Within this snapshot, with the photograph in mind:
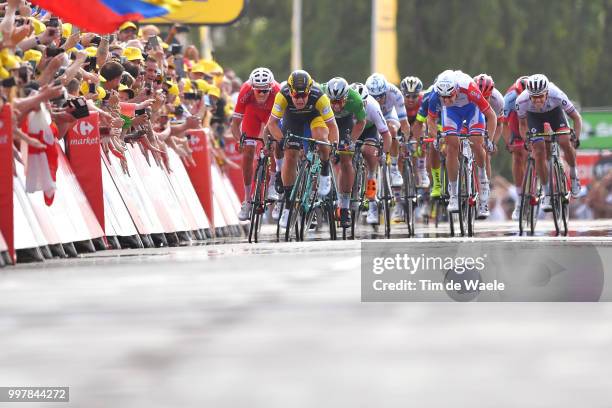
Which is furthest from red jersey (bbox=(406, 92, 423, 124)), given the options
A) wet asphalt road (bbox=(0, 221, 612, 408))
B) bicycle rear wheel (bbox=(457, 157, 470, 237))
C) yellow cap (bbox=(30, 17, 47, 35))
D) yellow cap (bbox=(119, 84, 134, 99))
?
wet asphalt road (bbox=(0, 221, 612, 408))

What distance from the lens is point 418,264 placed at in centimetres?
1486

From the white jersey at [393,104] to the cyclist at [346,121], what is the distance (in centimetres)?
227

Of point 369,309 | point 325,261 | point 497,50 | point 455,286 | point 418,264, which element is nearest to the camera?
point 369,309

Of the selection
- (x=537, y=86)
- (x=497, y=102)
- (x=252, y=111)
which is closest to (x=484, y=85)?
(x=497, y=102)

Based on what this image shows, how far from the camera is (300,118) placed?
21453 mm

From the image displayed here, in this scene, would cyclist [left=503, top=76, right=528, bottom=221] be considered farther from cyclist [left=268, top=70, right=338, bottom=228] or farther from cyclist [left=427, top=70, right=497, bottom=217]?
cyclist [left=268, top=70, right=338, bottom=228]

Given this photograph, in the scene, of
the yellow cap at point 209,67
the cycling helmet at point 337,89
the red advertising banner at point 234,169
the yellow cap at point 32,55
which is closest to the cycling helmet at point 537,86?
the cycling helmet at point 337,89

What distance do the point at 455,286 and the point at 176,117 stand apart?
37.5 feet

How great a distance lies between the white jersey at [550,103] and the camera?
22625 millimetres

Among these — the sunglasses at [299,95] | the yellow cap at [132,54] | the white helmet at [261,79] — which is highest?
the yellow cap at [132,54]

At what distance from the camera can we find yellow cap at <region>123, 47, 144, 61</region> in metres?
21.2

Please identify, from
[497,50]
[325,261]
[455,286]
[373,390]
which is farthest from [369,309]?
[497,50]

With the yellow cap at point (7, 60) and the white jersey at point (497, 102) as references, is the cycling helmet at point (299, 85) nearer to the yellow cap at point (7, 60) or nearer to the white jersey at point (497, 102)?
the white jersey at point (497, 102)

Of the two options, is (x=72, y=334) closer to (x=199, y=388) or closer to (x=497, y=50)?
(x=199, y=388)
